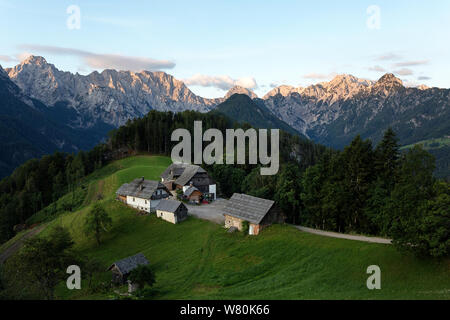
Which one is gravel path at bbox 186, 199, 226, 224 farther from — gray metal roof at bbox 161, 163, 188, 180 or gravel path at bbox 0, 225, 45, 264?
gravel path at bbox 0, 225, 45, 264

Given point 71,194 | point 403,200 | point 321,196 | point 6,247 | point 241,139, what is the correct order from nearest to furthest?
point 403,200, point 321,196, point 6,247, point 71,194, point 241,139

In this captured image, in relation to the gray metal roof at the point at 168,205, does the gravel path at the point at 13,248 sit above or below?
below

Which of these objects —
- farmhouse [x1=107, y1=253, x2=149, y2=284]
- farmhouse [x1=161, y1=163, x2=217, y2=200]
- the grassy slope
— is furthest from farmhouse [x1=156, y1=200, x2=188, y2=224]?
farmhouse [x1=107, y1=253, x2=149, y2=284]

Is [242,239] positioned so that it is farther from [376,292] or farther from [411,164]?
[411,164]

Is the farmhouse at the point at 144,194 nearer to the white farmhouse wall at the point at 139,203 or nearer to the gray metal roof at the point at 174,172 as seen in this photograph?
the white farmhouse wall at the point at 139,203

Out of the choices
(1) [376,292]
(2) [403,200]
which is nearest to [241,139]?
(2) [403,200]

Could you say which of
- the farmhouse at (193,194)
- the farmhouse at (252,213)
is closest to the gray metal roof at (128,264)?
the farmhouse at (252,213)

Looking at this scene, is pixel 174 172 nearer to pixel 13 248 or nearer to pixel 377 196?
pixel 13 248
